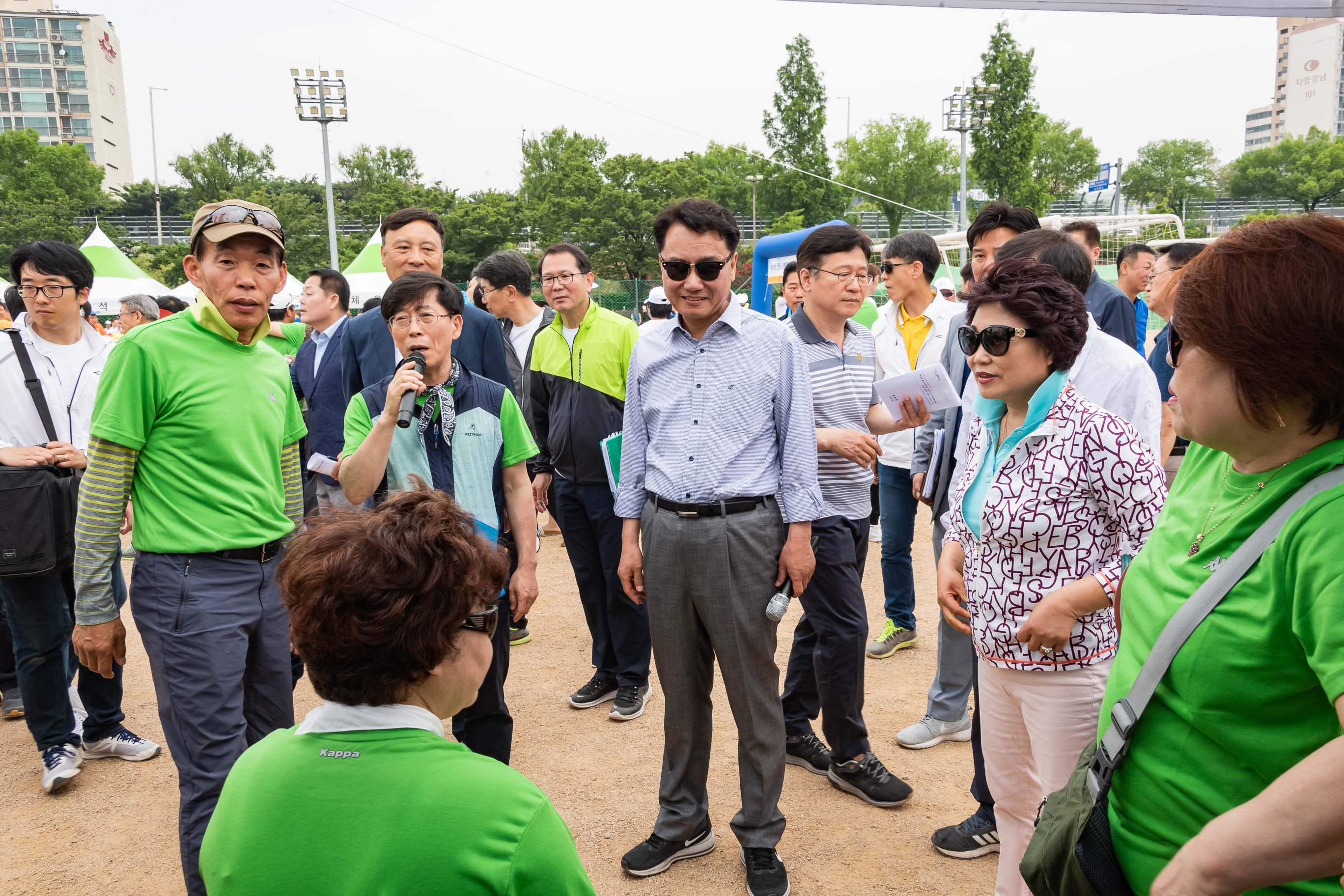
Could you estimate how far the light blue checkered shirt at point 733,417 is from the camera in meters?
2.81

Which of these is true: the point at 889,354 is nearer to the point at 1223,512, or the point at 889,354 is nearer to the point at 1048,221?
the point at 1223,512

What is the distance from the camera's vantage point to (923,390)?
3.29 metres

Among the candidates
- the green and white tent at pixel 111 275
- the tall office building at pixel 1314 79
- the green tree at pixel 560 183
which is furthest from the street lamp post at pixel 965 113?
the tall office building at pixel 1314 79

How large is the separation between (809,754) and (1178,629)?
266 centimetres

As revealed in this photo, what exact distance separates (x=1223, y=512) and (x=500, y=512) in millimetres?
2440

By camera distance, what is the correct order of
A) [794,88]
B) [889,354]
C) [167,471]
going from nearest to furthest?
[167,471]
[889,354]
[794,88]

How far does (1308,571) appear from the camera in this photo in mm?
1085

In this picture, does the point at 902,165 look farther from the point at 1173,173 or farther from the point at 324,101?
the point at 324,101

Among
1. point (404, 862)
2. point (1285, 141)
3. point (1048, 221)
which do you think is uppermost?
point (1285, 141)

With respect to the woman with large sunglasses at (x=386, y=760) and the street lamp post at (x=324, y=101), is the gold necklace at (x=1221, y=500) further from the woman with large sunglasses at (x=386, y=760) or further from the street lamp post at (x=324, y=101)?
the street lamp post at (x=324, y=101)

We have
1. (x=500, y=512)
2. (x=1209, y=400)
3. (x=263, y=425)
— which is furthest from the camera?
(x=500, y=512)

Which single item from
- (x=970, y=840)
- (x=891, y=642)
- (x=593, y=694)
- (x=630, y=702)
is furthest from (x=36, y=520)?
(x=891, y=642)

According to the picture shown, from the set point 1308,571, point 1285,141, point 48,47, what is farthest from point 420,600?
point 48,47

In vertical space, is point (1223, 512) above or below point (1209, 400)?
below
